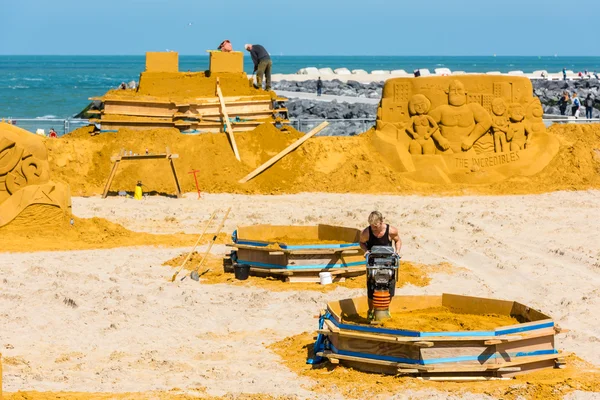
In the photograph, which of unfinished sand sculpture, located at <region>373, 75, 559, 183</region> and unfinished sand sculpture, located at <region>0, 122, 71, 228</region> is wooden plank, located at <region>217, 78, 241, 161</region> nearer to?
unfinished sand sculpture, located at <region>373, 75, 559, 183</region>

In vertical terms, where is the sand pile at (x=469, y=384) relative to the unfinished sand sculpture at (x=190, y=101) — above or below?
below

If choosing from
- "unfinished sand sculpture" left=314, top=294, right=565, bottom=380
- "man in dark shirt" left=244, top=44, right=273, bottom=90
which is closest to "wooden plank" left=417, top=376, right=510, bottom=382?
"unfinished sand sculpture" left=314, top=294, right=565, bottom=380

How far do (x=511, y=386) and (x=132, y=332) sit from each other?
4.15 metres

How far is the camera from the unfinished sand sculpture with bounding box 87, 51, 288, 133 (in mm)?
22688

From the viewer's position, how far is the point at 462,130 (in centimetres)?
2216

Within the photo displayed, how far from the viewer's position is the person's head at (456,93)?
2200cm

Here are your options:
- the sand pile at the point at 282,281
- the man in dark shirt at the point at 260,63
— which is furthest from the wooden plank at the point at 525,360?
→ the man in dark shirt at the point at 260,63

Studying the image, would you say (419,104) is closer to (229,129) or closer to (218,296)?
(229,129)

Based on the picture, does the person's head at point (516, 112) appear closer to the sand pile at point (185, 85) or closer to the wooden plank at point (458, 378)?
→ the sand pile at point (185, 85)

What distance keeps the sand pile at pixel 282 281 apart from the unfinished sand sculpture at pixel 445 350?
3.39m

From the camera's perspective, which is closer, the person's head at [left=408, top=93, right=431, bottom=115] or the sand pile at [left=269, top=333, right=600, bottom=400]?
the sand pile at [left=269, top=333, right=600, bottom=400]

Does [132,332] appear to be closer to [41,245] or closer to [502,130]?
[41,245]

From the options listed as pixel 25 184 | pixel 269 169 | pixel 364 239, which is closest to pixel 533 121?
pixel 269 169

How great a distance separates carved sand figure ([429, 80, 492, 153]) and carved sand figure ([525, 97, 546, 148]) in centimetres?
95
